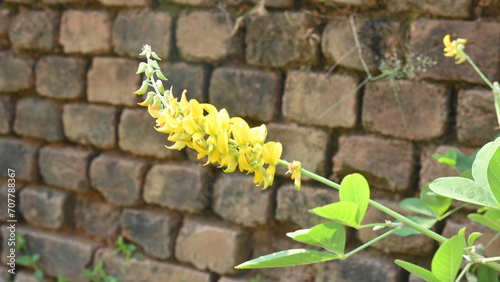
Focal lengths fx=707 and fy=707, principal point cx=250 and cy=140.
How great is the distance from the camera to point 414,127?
5.58 ft

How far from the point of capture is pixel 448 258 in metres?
0.79

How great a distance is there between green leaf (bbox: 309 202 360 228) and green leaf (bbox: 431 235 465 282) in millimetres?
102

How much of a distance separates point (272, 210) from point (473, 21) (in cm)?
73

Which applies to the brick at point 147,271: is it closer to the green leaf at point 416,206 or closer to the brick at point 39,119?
the brick at point 39,119

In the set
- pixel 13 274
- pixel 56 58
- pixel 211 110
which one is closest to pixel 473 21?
pixel 211 110

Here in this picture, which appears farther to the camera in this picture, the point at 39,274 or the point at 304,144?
the point at 39,274

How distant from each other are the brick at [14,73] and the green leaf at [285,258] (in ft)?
5.76

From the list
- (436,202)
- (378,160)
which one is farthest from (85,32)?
(436,202)

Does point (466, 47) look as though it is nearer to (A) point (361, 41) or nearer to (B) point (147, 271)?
(A) point (361, 41)

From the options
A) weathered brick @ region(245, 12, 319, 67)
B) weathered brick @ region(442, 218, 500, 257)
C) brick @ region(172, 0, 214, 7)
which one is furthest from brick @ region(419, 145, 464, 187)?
brick @ region(172, 0, 214, 7)

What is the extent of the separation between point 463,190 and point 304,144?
42.2 inches

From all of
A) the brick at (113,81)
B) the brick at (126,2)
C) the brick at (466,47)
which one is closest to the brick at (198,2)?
the brick at (126,2)

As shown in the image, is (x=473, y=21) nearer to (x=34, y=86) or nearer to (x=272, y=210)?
(x=272, y=210)

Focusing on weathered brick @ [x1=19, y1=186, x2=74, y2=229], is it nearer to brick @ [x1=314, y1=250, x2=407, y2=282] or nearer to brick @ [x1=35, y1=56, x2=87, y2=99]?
brick @ [x1=35, y1=56, x2=87, y2=99]
